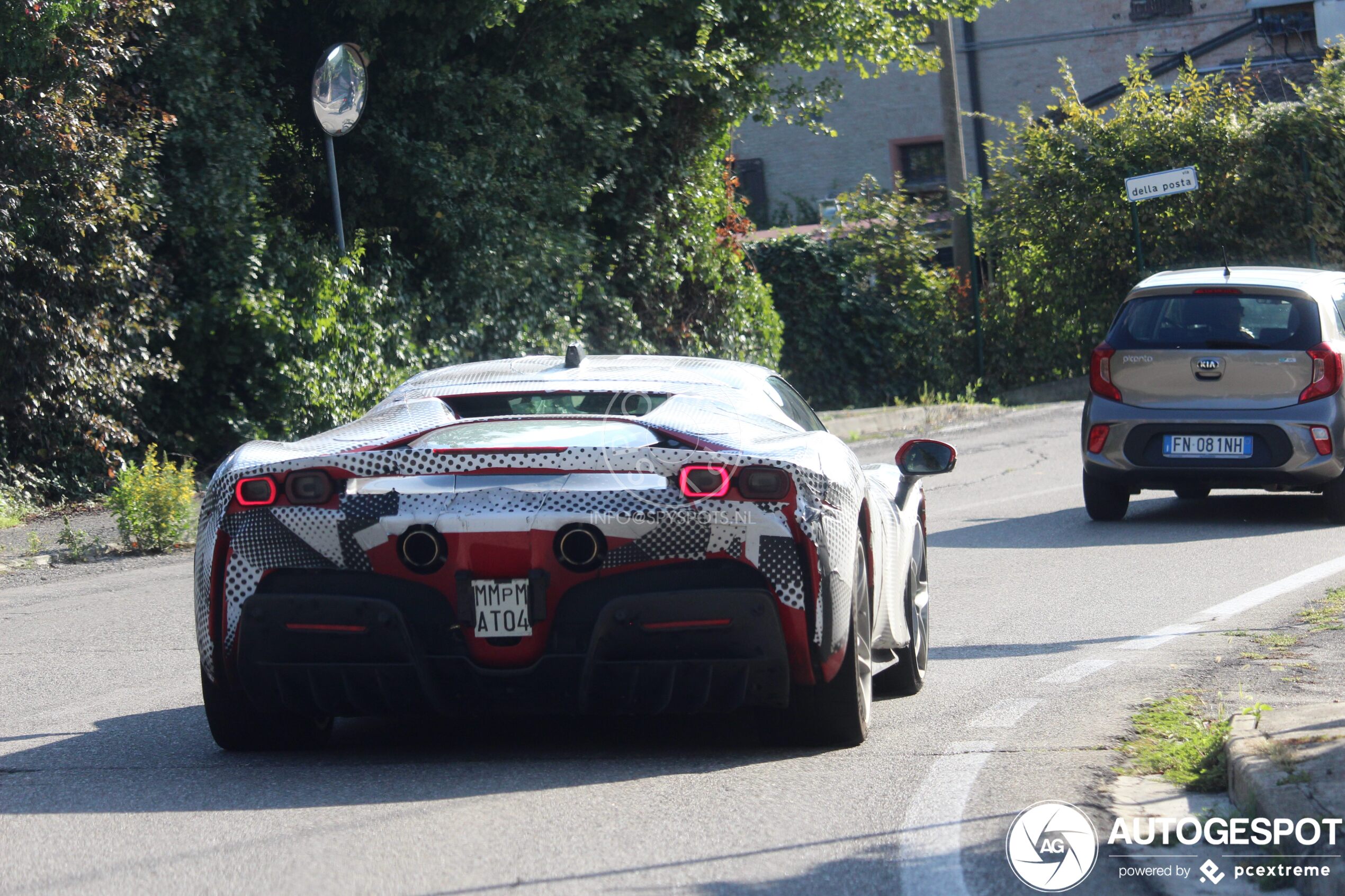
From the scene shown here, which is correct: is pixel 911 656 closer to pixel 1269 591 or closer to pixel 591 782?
pixel 591 782

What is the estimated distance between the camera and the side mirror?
6543 millimetres

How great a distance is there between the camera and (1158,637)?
768 centimetres

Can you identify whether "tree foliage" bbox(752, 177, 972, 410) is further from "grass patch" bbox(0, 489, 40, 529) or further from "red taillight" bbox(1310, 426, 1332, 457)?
"red taillight" bbox(1310, 426, 1332, 457)

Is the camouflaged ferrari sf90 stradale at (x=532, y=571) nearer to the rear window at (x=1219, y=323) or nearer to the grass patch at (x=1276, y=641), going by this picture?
the grass patch at (x=1276, y=641)

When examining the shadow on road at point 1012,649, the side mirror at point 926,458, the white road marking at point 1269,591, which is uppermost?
the side mirror at point 926,458

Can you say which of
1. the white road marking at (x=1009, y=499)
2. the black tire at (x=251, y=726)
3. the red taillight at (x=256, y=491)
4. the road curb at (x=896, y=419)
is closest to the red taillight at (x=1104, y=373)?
the white road marking at (x=1009, y=499)

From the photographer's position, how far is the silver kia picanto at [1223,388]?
11492mm

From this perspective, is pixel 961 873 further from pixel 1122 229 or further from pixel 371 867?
pixel 1122 229

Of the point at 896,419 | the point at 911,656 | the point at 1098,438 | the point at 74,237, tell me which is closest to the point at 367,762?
the point at 911,656

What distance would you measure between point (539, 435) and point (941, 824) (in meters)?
1.66

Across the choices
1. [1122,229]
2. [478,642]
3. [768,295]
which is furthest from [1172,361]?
A: [1122,229]

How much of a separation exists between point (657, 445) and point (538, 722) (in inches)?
56.0

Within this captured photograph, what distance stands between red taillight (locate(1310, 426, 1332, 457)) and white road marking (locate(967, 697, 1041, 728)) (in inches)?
229

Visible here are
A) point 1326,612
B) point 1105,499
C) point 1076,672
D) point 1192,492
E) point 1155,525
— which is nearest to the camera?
point 1076,672
